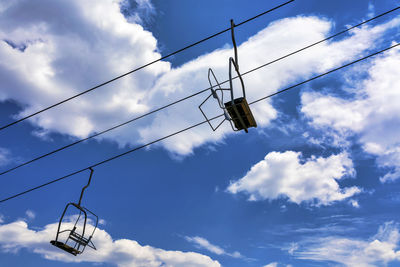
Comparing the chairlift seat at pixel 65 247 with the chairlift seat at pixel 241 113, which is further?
the chairlift seat at pixel 65 247

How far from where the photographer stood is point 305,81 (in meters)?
10.3

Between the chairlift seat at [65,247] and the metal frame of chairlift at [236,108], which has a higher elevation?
the metal frame of chairlift at [236,108]

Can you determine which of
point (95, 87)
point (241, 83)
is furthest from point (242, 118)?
point (95, 87)

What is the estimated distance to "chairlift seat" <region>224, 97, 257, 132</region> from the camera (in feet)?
29.3

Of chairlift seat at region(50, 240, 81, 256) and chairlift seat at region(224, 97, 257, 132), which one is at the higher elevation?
chairlift seat at region(224, 97, 257, 132)

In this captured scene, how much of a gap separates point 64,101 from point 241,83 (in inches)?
219

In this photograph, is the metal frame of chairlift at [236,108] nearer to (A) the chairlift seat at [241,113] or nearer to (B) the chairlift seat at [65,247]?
(A) the chairlift seat at [241,113]

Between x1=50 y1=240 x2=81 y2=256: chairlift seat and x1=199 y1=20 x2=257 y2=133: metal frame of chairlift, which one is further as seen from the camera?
x1=50 y1=240 x2=81 y2=256: chairlift seat

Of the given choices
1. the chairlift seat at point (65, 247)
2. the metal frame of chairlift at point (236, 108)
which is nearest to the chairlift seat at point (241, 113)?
the metal frame of chairlift at point (236, 108)

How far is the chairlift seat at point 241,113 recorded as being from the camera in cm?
894

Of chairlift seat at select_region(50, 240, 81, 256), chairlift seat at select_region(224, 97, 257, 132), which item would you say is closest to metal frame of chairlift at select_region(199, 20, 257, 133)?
chairlift seat at select_region(224, 97, 257, 132)

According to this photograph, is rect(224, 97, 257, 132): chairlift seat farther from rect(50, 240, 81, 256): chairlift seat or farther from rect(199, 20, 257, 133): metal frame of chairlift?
rect(50, 240, 81, 256): chairlift seat

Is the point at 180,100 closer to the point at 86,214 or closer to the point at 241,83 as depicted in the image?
the point at 241,83

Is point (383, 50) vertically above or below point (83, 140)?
above
